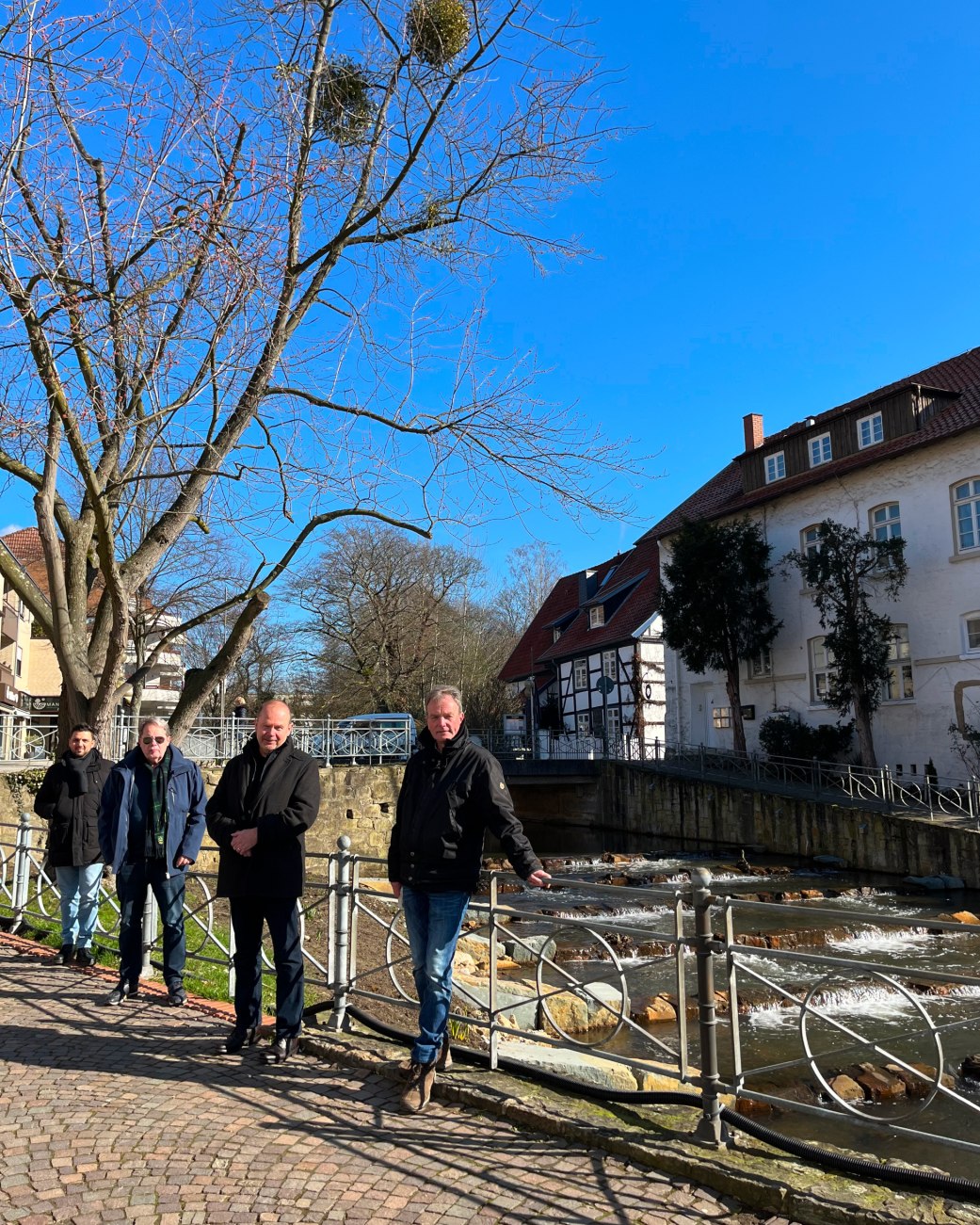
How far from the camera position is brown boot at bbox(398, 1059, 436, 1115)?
14.5ft

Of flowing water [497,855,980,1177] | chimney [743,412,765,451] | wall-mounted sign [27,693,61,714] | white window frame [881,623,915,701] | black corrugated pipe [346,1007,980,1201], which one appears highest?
chimney [743,412,765,451]

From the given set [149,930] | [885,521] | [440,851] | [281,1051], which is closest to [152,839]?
[149,930]

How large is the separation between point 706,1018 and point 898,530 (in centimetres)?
2504

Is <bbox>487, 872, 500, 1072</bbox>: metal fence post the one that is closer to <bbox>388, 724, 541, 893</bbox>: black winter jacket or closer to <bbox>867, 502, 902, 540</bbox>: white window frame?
<bbox>388, 724, 541, 893</bbox>: black winter jacket

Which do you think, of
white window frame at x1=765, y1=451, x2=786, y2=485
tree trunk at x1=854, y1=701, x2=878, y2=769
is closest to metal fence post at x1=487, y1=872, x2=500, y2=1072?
tree trunk at x1=854, y1=701, x2=878, y2=769

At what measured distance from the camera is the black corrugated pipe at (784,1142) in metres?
3.45

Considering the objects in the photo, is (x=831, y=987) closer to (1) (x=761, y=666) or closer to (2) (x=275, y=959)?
(2) (x=275, y=959)

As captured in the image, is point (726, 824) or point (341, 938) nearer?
point (341, 938)

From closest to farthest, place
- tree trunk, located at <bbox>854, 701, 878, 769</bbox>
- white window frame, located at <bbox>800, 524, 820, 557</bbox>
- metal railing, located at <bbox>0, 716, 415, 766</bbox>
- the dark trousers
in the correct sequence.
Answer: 1. the dark trousers
2. metal railing, located at <bbox>0, 716, 415, 766</bbox>
3. tree trunk, located at <bbox>854, 701, 878, 769</bbox>
4. white window frame, located at <bbox>800, 524, 820, 557</bbox>

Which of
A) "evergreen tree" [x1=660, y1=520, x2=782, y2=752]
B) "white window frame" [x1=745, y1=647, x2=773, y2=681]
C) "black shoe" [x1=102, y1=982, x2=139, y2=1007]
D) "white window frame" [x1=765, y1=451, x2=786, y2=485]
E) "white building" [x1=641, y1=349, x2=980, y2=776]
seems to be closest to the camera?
"black shoe" [x1=102, y1=982, x2=139, y2=1007]

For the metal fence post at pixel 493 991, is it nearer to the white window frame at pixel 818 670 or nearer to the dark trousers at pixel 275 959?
the dark trousers at pixel 275 959

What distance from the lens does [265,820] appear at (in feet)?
17.0

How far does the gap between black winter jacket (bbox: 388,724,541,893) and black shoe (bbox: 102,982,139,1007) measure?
2.93 metres

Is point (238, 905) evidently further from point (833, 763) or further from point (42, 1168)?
point (833, 763)
